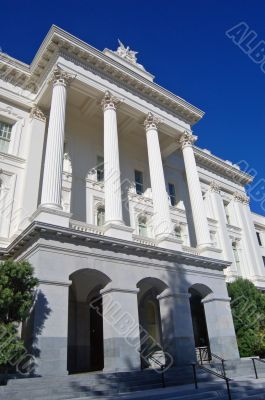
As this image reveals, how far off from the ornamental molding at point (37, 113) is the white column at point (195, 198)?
32.7ft

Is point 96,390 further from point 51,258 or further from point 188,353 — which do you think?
point 188,353

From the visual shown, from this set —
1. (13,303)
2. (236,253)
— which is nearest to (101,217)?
(13,303)

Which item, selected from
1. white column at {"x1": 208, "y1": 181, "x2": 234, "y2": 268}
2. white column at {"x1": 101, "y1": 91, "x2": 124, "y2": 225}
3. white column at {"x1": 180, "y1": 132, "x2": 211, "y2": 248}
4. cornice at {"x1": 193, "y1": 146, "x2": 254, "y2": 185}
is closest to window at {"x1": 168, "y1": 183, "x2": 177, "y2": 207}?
white column at {"x1": 180, "y1": 132, "x2": 211, "y2": 248}

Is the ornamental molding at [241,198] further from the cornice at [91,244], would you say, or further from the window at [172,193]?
the cornice at [91,244]

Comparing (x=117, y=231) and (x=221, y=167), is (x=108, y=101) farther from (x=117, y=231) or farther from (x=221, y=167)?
(x=221, y=167)

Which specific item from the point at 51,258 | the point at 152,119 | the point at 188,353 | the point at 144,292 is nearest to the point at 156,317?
the point at 144,292

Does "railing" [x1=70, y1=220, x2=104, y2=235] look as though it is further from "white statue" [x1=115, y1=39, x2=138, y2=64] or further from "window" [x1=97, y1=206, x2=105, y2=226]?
"white statue" [x1=115, y1=39, x2=138, y2=64]

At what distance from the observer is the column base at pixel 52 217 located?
14.9 metres

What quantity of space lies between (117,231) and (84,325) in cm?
585

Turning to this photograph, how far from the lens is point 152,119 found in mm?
23391

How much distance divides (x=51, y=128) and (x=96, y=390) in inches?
479

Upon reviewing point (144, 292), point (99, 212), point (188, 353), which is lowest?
point (188, 353)

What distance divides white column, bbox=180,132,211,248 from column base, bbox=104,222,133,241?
6.37 meters

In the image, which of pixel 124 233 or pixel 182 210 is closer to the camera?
pixel 124 233
